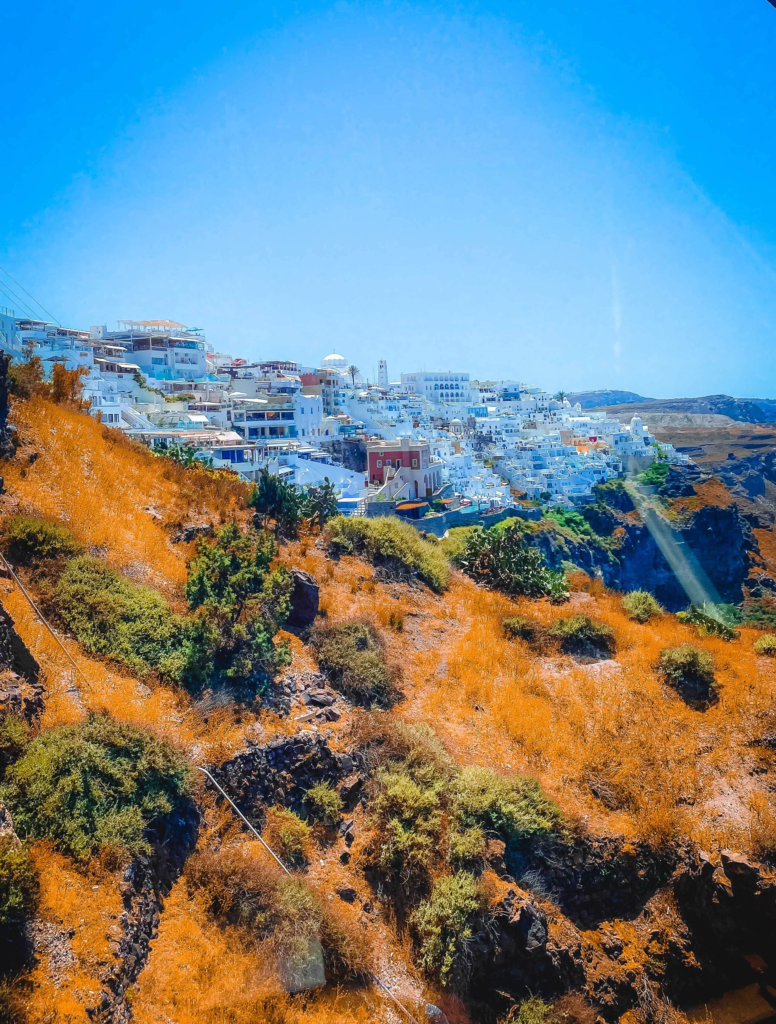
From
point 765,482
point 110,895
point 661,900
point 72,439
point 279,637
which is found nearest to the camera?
point 110,895

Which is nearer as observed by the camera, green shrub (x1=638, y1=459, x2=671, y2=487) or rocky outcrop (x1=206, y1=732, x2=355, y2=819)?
rocky outcrop (x1=206, y1=732, x2=355, y2=819)

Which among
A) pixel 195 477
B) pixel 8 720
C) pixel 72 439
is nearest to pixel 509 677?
pixel 8 720

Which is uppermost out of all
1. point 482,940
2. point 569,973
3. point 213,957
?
point 213,957

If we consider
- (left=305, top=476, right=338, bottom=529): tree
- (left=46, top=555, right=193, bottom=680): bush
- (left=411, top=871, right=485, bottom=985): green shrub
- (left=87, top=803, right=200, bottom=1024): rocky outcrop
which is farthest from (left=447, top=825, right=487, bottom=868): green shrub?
(left=305, top=476, right=338, bottom=529): tree

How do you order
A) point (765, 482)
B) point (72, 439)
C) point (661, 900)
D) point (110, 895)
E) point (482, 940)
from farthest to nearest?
point (765, 482)
point (72, 439)
point (661, 900)
point (482, 940)
point (110, 895)

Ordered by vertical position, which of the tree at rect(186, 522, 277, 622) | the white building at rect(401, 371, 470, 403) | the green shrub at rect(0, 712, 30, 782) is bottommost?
the green shrub at rect(0, 712, 30, 782)

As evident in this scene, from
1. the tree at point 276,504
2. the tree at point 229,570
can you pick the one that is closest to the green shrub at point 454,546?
the tree at point 276,504

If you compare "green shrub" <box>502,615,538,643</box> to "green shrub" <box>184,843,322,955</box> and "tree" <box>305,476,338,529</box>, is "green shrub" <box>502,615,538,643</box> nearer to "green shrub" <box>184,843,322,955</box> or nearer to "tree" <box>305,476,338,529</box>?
"tree" <box>305,476,338,529</box>

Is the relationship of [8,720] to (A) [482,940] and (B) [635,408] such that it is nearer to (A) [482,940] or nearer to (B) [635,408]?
(A) [482,940]
